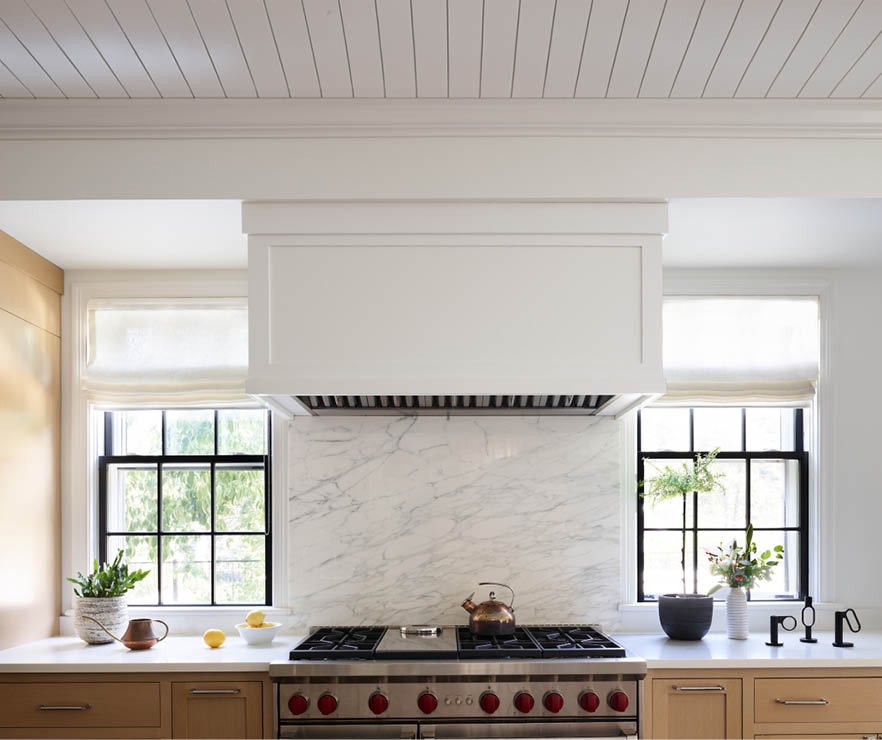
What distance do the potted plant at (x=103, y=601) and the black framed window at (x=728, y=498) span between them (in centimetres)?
207

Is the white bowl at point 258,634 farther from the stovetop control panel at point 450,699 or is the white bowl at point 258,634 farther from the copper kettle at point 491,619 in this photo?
the copper kettle at point 491,619

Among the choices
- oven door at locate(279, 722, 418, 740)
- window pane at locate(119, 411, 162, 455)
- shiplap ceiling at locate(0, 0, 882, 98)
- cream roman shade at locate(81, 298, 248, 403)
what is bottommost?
oven door at locate(279, 722, 418, 740)

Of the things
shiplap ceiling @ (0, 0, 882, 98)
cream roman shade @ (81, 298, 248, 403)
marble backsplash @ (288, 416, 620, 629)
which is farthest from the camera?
cream roman shade @ (81, 298, 248, 403)

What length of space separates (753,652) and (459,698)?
1077mm

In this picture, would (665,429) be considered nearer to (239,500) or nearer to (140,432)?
(239,500)

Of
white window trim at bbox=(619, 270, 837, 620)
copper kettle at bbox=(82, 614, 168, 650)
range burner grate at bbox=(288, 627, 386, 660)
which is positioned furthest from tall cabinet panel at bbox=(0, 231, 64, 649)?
white window trim at bbox=(619, 270, 837, 620)

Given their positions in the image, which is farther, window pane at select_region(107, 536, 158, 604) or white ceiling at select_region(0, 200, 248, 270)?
window pane at select_region(107, 536, 158, 604)

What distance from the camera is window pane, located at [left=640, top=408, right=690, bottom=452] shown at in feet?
13.1

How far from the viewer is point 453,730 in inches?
120

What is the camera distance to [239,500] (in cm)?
394

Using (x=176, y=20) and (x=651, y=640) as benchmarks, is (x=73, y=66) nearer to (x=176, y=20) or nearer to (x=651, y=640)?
(x=176, y=20)

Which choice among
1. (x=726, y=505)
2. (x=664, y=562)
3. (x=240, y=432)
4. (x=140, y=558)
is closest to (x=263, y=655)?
(x=140, y=558)

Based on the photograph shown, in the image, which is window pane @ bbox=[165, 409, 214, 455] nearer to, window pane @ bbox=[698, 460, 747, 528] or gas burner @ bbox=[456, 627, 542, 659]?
gas burner @ bbox=[456, 627, 542, 659]

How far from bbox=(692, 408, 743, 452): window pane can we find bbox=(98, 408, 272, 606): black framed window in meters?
1.83
